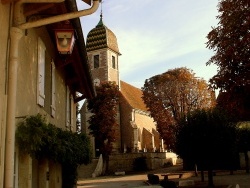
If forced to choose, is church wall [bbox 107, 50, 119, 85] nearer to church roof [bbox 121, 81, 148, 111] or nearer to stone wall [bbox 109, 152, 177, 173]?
church roof [bbox 121, 81, 148, 111]

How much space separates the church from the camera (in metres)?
50.9

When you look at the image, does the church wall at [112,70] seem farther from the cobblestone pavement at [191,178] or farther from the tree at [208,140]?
the tree at [208,140]

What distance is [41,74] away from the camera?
816 centimetres

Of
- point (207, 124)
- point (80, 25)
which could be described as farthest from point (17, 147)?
point (207, 124)

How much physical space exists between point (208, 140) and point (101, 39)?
3919 cm

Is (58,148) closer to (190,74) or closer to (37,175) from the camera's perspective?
(37,175)

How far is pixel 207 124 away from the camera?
19734 mm

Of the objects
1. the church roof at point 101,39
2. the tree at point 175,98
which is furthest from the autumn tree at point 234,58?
the church roof at point 101,39

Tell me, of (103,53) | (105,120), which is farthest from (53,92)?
(103,53)

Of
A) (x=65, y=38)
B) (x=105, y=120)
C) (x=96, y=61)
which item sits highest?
(x=96, y=61)

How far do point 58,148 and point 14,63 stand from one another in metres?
2.48

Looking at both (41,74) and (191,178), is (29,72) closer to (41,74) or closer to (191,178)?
(41,74)

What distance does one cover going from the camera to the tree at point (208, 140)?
19.1m

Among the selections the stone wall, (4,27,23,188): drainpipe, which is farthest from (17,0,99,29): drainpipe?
the stone wall
